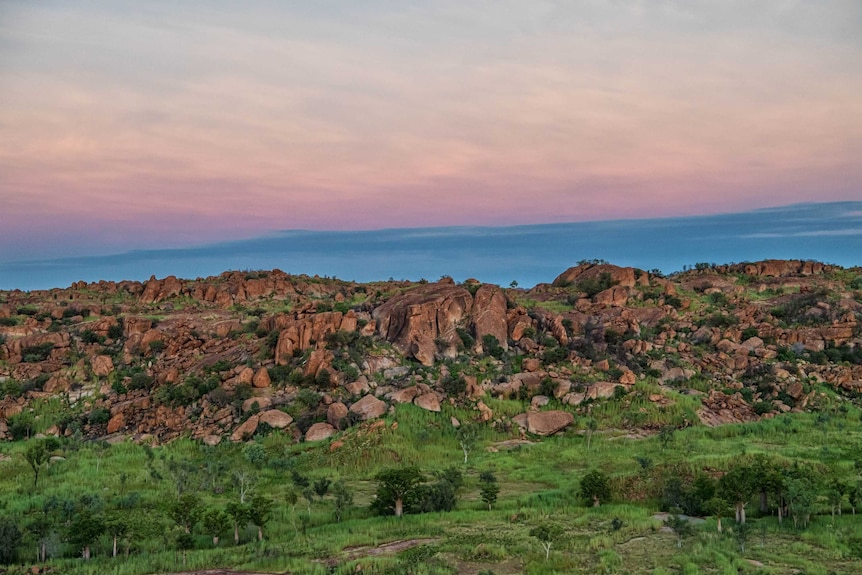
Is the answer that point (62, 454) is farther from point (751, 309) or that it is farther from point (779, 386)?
point (751, 309)

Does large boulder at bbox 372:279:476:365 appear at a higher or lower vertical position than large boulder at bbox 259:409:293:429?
higher

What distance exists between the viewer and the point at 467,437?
46.8 metres

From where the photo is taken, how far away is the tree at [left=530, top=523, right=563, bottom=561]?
26.9 m

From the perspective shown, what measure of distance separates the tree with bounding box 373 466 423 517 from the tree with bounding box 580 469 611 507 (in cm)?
923

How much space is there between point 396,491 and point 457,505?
11.8 ft

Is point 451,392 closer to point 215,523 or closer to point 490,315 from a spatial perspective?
point 490,315

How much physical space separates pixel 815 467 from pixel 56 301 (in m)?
84.1

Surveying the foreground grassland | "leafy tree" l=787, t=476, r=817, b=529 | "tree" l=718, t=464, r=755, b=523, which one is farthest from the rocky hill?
"leafy tree" l=787, t=476, r=817, b=529

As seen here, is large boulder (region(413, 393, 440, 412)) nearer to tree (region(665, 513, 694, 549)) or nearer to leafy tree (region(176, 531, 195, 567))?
leafy tree (region(176, 531, 195, 567))

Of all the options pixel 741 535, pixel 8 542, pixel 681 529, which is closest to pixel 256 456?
pixel 8 542

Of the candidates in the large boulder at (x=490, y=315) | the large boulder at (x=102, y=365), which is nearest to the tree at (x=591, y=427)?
the large boulder at (x=490, y=315)

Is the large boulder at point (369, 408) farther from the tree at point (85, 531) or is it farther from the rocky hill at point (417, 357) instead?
the tree at point (85, 531)

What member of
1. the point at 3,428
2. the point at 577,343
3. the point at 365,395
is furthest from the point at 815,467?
the point at 3,428

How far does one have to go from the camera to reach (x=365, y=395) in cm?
5294
